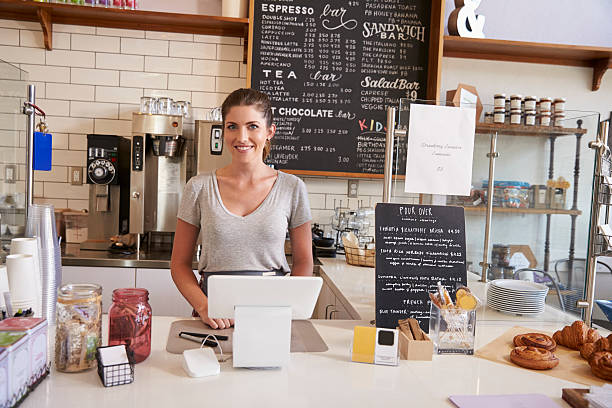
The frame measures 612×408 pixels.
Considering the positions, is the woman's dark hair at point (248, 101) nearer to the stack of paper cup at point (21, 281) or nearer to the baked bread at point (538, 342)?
the stack of paper cup at point (21, 281)

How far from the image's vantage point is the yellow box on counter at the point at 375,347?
1353 millimetres

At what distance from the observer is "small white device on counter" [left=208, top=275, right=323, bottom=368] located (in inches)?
48.1

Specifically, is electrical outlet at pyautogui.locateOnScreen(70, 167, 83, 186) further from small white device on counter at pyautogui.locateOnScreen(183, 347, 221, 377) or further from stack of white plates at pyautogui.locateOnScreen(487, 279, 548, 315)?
stack of white plates at pyautogui.locateOnScreen(487, 279, 548, 315)

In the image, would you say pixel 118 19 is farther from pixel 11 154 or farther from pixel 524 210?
pixel 524 210

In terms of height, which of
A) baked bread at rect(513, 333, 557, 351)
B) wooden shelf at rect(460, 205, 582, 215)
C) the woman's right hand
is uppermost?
wooden shelf at rect(460, 205, 582, 215)

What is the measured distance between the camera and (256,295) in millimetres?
1229

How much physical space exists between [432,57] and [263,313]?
2701 mm

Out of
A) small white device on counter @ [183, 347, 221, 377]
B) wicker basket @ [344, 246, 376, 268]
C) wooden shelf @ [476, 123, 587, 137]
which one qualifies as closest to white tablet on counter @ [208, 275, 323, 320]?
small white device on counter @ [183, 347, 221, 377]

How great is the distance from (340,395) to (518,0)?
3.43 meters

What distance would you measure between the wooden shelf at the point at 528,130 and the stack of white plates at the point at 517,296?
56 centimetres

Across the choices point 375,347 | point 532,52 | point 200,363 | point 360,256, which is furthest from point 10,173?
point 532,52

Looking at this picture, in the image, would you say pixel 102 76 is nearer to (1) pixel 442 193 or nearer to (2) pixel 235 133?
(2) pixel 235 133

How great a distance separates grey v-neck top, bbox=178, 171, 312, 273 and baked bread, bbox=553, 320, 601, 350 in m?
0.96

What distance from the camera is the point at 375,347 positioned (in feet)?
4.45
